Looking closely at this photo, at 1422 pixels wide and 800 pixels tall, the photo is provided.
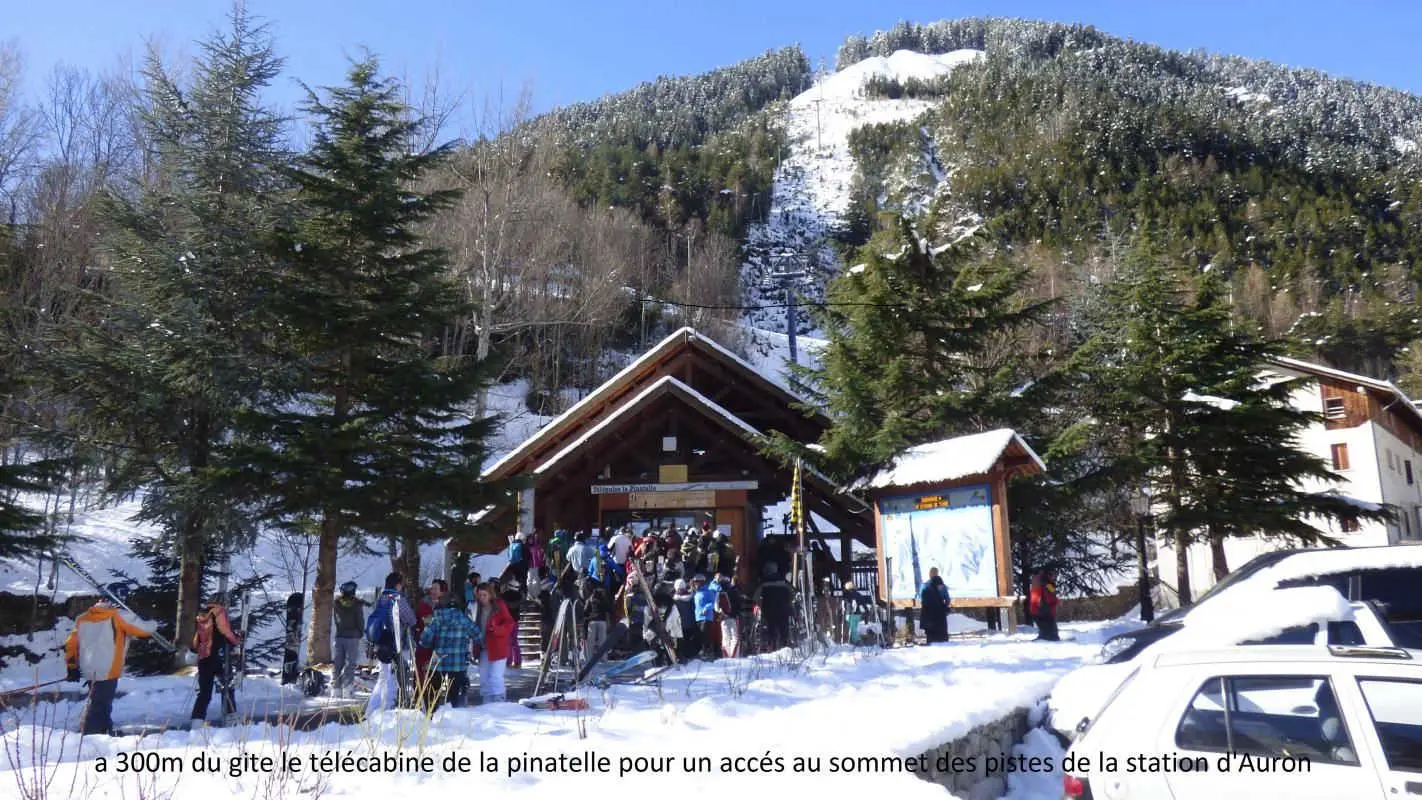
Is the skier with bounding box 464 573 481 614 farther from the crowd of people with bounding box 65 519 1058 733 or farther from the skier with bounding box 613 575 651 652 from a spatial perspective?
the skier with bounding box 613 575 651 652

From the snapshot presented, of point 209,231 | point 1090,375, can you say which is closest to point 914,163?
point 1090,375

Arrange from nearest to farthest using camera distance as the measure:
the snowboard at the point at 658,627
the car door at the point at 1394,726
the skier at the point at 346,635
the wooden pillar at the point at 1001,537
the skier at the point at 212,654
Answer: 1. the car door at the point at 1394,726
2. the skier at the point at 212,654
3. the skier at the point at 346,635
4. the snowboard at the point at 658,627
5. the wooden pillar at the point at 1001,537

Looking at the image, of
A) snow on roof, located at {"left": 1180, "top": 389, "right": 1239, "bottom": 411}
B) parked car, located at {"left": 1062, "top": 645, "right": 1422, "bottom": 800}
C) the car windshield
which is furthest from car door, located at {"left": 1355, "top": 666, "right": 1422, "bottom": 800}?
snow on roof, located at {"left": 1180, "top": 389, "right": 1239, "bottom": 411}

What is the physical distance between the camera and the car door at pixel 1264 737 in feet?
13.7

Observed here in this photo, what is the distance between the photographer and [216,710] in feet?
34.8

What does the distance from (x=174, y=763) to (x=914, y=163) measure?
10142 cm

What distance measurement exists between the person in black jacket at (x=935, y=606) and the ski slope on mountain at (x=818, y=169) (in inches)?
1689

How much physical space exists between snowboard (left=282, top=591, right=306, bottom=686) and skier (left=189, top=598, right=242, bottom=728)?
2799 millimetres

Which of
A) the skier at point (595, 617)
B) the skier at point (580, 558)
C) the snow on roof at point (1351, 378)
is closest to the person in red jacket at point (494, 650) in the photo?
the skier at point (595, 617)

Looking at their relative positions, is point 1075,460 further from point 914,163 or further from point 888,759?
point 914,163

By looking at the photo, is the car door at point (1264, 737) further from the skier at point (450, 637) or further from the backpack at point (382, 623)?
the backpack at point (382, 623)

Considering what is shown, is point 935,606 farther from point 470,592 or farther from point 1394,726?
point 1394,726

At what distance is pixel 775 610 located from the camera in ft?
42.9

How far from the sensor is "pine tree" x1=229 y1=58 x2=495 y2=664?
542 inches
